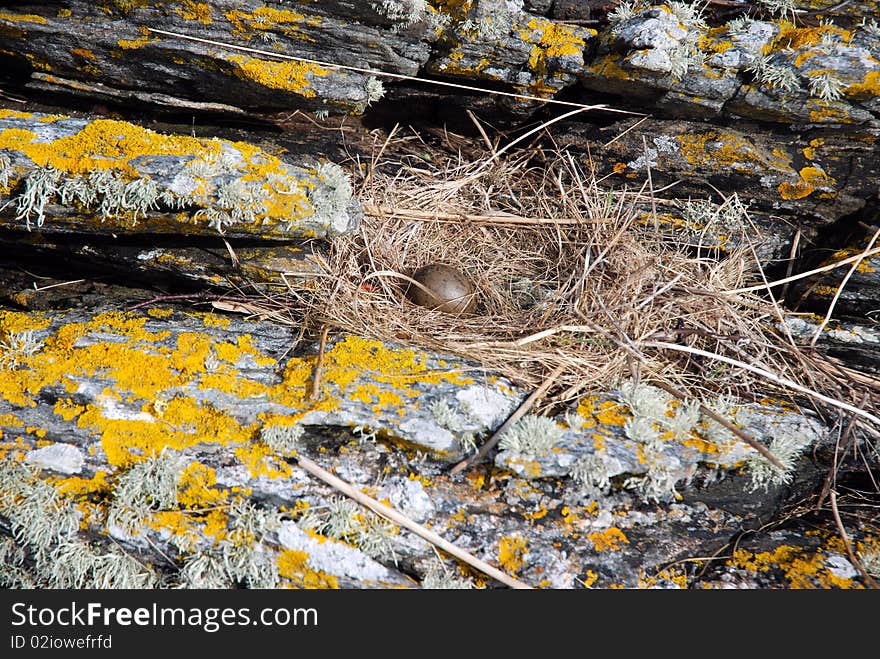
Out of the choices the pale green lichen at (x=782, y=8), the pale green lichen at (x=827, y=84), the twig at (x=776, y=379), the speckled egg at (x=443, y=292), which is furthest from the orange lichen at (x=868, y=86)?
the speckled egg at (x=443, y=292)

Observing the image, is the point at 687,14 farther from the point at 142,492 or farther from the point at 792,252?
the point at 142,492

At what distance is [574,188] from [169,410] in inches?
124

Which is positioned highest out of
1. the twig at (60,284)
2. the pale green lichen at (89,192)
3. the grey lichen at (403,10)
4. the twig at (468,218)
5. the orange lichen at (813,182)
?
the grey lichen at (403,10)

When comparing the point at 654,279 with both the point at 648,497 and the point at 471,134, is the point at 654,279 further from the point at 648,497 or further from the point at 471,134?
the point at 471,134

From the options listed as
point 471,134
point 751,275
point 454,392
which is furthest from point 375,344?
point 751,275

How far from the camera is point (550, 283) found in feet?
13.7

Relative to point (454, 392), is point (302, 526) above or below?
below

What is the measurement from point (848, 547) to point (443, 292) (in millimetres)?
2506

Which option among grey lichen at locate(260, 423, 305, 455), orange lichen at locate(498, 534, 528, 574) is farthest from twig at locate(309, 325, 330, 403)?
orange lichen at locate(498, 534, 528, 574)

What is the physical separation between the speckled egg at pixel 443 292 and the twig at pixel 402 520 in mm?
1530

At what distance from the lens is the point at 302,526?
8.18 ft

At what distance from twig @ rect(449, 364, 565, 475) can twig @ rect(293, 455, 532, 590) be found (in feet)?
1.08

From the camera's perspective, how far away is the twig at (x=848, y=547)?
8.33ft

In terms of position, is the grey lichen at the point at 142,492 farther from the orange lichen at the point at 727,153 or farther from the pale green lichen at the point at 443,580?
the orange lichen at the point at 727,153
